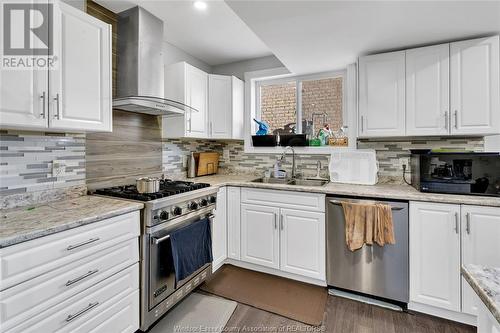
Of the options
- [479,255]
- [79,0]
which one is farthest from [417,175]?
[79,0]

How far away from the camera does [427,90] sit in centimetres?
210

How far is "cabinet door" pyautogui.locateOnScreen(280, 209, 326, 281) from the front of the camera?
A: 7.53 ft

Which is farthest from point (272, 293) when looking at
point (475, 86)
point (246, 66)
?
point (246, 66)

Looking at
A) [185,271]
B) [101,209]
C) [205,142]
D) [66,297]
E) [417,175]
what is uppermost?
[205,142]

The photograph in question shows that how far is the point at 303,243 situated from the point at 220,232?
85 cm

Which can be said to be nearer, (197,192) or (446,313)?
(446,313)

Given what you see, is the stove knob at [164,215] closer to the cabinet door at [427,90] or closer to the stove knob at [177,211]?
the stove knob at [177,211]

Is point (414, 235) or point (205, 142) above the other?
point (205, 142)

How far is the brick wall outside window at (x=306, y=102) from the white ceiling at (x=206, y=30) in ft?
1.71

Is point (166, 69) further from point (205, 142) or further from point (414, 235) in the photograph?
point (414, 235)

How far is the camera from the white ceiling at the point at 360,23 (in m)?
1.56

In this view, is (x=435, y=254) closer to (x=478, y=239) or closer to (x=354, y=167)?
(x=478, y=239)

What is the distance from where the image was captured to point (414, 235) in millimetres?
1942

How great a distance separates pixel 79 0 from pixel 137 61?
0.56m
